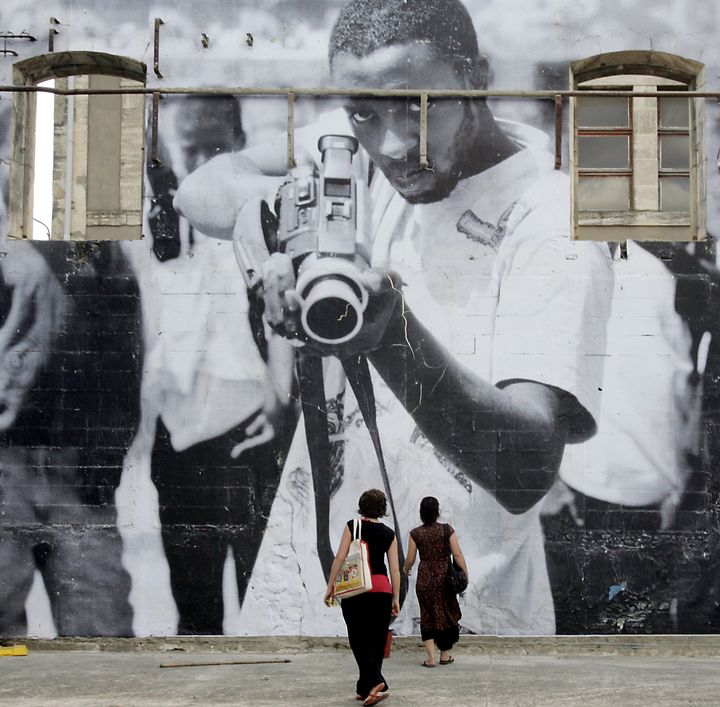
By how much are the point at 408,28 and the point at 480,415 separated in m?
3.82

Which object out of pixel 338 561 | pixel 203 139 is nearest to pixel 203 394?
pixel 203 139

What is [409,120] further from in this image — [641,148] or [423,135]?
[641,148]

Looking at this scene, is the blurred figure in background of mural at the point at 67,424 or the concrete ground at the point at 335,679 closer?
the concrete ground at the point at 335,679

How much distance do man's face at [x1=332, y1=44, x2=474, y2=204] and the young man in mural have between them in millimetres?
14

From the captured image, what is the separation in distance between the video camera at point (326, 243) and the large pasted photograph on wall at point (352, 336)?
2 cm

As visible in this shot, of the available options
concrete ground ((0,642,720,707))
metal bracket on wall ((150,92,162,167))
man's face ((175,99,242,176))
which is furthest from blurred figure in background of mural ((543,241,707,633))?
metal bracket on wall ((150,92,162,167))

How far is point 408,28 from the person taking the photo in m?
11.1

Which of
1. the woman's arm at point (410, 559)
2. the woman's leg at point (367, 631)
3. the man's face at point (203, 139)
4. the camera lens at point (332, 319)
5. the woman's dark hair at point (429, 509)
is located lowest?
the woman's leg at point (367, 631)

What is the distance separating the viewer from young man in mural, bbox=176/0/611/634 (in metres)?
10.6

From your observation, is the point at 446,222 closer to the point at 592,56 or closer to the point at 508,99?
the point at 508,99

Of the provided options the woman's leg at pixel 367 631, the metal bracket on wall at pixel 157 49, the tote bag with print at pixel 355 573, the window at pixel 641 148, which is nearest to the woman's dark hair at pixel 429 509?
the tote bag with print at pixel 355 573

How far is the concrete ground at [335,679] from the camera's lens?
8.21m

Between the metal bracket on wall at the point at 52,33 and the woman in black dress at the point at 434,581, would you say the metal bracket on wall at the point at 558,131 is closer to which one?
the woman in black dress at the point at 434,581

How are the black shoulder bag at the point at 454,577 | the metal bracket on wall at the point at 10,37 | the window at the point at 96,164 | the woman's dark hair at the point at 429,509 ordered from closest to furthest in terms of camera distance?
the black shoulder bag at the point at 454,577 < the woman's dark hair at the point at 429,509 < the metal bracket on wall at the point at 10,37 < the window at the point at 96,164
